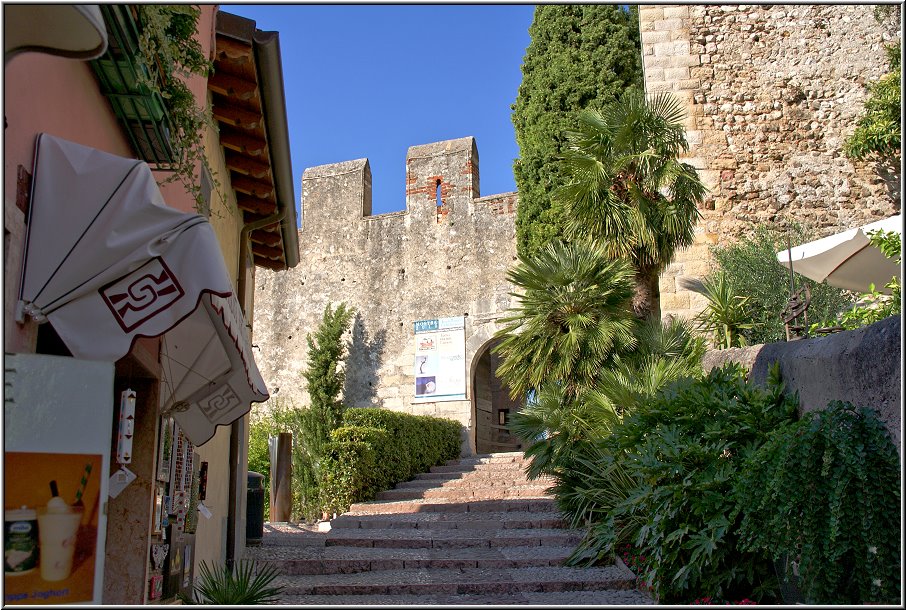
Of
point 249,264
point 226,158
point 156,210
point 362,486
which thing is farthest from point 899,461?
point 362,486

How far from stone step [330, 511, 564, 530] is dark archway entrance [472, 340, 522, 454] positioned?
5.49 m

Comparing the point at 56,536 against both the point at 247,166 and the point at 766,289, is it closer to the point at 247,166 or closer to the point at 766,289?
the point at 247,166

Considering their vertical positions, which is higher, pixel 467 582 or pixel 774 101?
pixel 774 101

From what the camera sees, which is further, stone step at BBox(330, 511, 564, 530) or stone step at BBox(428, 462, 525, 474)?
stone step at BBox(428, 462, 525, 474)

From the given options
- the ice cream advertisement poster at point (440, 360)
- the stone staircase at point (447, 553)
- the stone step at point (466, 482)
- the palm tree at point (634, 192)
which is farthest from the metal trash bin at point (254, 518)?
the ice cream advertisement poster at point (440, 360)

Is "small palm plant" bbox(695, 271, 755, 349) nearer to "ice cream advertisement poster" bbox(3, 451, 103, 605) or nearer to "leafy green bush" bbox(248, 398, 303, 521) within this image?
A: "leafy green bush" bbox(248, 398, 303, 521)

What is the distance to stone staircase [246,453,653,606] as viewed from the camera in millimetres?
6738

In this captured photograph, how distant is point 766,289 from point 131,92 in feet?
30.6

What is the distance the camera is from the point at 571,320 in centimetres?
984

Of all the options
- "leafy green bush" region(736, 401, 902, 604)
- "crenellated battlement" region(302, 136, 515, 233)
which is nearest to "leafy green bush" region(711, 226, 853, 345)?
"crenellated battlement" region(302, 136, 515, 233)

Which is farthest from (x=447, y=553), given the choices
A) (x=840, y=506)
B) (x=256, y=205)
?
(x=840, y=506)

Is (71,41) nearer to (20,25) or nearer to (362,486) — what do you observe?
(20,25)

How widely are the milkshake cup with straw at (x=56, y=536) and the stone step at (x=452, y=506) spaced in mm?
7964

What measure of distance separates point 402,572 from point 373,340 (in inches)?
384
